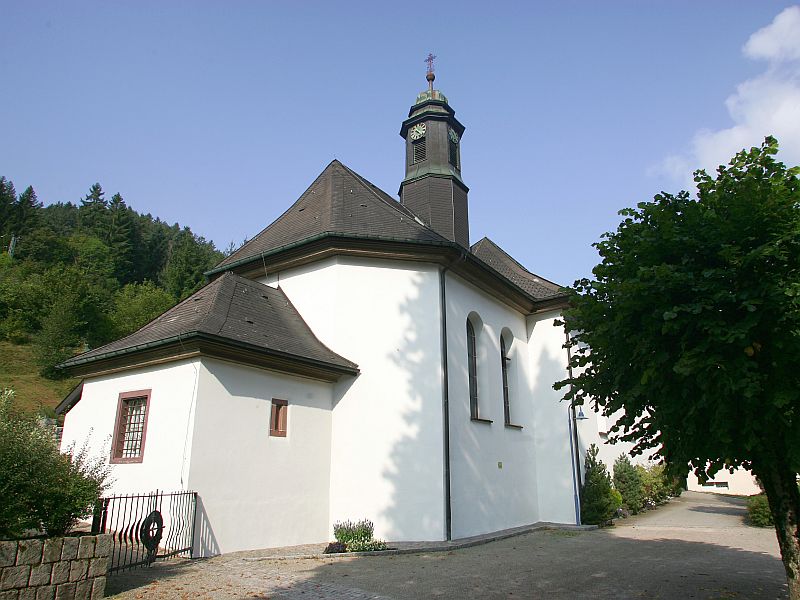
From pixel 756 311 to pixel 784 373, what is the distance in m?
0.63

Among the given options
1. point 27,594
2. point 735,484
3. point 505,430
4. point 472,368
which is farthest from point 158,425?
point 735,484

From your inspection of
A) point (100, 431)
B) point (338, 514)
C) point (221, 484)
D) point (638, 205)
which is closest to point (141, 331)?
point (100, 431)

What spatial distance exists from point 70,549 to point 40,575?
1.26ft

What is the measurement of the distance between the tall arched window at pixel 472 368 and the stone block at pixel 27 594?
32.3 ft

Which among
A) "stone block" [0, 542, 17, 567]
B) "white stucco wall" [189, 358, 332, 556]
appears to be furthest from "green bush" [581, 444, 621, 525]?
"stone block" [0, 542, 17, 567]

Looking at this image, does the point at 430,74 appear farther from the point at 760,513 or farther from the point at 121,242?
the point at 121,242

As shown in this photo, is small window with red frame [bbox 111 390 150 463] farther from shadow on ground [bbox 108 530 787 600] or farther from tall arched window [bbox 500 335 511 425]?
tall arched window [bbox 500 335 511 425]

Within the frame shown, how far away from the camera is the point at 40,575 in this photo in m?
6.14

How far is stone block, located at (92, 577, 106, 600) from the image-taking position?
6.62m

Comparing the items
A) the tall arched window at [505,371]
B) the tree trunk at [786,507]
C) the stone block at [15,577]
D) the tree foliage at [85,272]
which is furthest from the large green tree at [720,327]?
the tree foliage at [85,272]

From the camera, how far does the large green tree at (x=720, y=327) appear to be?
5453mm

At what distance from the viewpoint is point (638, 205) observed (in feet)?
22.5

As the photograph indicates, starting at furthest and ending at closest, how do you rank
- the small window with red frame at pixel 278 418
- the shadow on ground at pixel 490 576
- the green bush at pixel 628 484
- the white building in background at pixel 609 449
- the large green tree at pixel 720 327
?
the green bush at pixel 628 484
the white building in background at pixel 609 449
the small window with red frame at pixel 278 418
the shadow on ground at pixel 490 576
the large green tree at pixel 720 327

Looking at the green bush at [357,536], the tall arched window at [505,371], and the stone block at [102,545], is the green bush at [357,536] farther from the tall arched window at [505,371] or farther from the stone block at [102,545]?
the tall arched window at [505,371]
